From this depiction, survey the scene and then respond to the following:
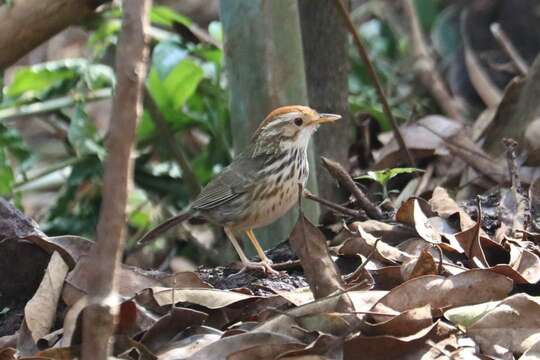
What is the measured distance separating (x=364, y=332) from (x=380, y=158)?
241 centimetres

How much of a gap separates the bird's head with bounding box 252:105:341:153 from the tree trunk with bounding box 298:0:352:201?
56 centimetres

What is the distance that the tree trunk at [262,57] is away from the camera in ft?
15.0

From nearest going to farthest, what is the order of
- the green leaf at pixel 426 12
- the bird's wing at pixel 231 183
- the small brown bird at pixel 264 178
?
the small brown bird at pixel 264 178 → the bird's wing at pixel 231 183 → the green leaf at pixel 426 12

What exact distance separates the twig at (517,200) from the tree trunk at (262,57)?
3.05 feet

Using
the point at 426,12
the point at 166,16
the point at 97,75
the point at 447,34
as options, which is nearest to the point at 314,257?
the point at 166,16

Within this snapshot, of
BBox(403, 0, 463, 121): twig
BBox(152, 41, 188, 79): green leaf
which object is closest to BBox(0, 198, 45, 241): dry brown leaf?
BBox(152, 41, 188, 79): green leaf

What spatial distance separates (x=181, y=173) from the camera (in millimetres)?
6570

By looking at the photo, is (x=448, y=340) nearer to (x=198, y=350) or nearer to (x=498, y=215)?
(x=198, y=350)

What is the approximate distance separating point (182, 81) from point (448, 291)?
137 inches

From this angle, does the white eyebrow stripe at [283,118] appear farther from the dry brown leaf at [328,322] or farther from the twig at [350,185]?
the dry brown leaf at [328,322]

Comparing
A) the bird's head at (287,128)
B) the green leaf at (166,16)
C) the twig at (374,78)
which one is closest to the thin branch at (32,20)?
the bird's head at (287,128)

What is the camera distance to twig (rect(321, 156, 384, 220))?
13.9 feet

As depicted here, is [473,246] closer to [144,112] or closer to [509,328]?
[509,328]

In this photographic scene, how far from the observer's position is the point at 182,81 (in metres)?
6.66
